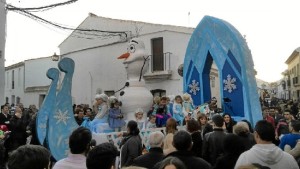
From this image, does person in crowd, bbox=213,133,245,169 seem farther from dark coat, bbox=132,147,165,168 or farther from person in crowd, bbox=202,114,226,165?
person in crowd, bbox=202,114,226,165

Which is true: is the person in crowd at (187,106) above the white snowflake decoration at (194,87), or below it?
below

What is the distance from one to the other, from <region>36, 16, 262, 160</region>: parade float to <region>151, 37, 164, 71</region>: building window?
7.47 metres

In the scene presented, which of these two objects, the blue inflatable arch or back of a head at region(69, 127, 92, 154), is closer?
back of a head at region(69, 127, 92, 154)

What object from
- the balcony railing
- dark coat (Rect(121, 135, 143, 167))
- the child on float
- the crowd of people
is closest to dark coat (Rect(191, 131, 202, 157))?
the crowd of people

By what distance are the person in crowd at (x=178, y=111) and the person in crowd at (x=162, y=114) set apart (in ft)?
1.47

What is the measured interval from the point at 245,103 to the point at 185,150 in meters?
6.26

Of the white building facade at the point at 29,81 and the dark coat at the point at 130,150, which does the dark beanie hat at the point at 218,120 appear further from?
the white building facade at the point at 29,81

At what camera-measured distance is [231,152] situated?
4195mm

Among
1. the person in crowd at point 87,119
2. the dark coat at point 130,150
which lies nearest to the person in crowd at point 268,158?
the dark coat at point 130,150

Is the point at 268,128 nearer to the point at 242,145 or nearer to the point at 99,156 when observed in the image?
the point at 242,145

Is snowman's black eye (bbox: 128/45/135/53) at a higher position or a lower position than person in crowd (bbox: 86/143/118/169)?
higher

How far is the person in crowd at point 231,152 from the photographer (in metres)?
4.14

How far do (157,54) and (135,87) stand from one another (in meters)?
10.0

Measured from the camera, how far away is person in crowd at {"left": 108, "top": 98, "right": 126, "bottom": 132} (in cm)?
903
